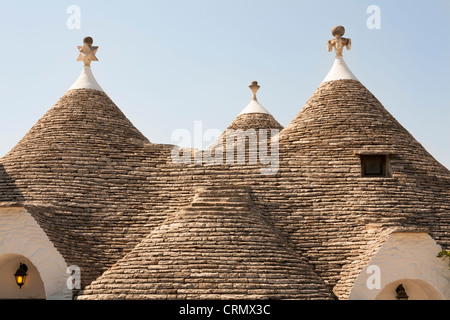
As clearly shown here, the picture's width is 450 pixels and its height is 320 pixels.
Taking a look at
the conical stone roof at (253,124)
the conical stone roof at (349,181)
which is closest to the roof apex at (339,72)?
the conical stone roof at (349,181)

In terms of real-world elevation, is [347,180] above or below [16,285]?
above

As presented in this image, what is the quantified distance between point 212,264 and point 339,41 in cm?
816

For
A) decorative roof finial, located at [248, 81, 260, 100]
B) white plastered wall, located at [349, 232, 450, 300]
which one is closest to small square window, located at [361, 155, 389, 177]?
white plastered wall, located at [349, 232, 450, 300]

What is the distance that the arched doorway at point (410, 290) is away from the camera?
43.4 feet

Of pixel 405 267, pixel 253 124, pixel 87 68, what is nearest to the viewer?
pixel 405 267

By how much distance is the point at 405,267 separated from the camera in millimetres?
12695

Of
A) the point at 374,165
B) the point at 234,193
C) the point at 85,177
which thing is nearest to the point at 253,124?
the point at 374,165

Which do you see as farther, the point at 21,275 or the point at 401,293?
the point at 21,275

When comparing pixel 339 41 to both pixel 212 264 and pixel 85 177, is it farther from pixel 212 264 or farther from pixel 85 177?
pixel 212 264

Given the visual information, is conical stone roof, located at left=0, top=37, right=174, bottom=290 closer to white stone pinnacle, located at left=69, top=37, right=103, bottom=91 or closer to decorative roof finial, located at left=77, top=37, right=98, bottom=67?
white stone pinnacle, located at left=69, top=37, right=103, bottom=91

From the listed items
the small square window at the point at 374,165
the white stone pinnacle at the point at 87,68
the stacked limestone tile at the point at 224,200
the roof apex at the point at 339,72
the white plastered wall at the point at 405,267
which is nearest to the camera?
the stacked limestone tile at the point at 224,200

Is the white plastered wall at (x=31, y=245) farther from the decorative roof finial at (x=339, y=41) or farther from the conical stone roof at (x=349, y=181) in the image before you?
the decorative roof finial at (x=339, y=41)

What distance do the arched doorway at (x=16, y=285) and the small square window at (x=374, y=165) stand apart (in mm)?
7949

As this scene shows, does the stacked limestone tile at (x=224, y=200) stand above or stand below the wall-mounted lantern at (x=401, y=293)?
above
